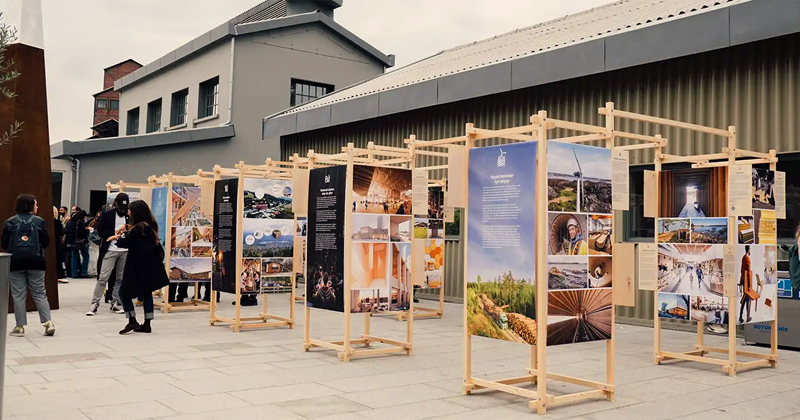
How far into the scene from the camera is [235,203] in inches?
425

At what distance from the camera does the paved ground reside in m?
5.81

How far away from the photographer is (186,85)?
29516mm

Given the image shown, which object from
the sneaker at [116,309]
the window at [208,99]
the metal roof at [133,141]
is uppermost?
the window at [208,99]

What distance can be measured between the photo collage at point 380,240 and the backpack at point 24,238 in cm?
431

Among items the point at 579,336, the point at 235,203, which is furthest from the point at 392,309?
the point at 235,203

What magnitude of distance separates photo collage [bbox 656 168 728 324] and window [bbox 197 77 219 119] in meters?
22.2

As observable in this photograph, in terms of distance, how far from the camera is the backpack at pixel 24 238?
30.5 ft

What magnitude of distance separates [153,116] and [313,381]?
29.2m

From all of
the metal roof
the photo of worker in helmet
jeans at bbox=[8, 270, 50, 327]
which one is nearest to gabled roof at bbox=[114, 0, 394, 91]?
the metal roof

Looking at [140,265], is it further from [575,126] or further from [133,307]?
[575,126]

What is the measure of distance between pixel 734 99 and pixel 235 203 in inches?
290

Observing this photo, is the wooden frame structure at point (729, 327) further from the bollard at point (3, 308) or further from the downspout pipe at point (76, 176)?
the downspout pipe at point (76, 176)

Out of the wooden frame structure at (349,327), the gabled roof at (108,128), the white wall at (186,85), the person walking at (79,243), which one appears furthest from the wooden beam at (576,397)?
the gabled roof at (108,128)

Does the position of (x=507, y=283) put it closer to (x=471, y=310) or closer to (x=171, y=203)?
(x=471, y=310)
